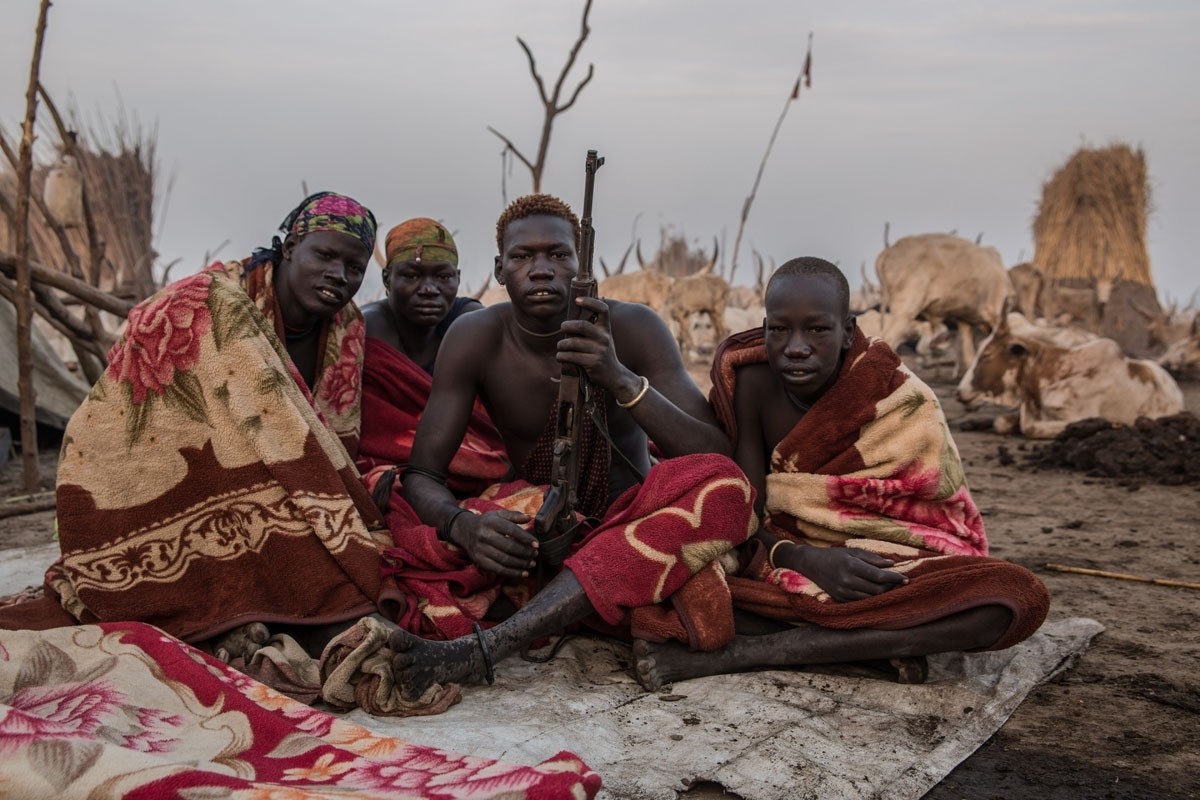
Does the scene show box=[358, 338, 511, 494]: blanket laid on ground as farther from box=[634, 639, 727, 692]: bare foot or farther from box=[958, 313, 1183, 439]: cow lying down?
box=[958, 313, 1183, 439]: cow lying down

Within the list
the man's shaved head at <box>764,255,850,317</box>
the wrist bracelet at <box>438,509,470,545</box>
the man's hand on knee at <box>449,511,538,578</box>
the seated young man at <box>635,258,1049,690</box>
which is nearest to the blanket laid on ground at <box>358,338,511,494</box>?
the wrist bracelet at <box>438,509,470,545</box>

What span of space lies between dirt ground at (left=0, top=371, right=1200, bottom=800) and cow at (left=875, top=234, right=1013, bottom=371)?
27.2 ft

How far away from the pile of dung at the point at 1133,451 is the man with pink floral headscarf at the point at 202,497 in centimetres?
520

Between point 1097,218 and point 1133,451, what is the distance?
1301cm

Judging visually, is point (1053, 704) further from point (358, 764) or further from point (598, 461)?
point (358, 764)

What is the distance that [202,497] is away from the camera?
270cm

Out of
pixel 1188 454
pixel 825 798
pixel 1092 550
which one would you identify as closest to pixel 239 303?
pixel 825 798

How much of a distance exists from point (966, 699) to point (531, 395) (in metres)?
1.48

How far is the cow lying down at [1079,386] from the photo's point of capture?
8.05m

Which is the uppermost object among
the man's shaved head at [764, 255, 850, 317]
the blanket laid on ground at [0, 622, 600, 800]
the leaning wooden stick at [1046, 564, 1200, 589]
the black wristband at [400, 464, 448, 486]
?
the man's shaved head at [764, 255, 850, 317]

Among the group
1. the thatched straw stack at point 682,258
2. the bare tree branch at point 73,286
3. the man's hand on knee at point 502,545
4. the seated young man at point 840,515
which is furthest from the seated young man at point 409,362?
the thatched straw stack at point 682,258

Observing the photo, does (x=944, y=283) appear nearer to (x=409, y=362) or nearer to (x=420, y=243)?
(x=420, y=243)

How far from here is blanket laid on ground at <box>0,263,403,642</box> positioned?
8.59 ft

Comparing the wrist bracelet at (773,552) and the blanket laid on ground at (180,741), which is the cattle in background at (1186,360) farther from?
the blanket laid on ground at (180,741)
